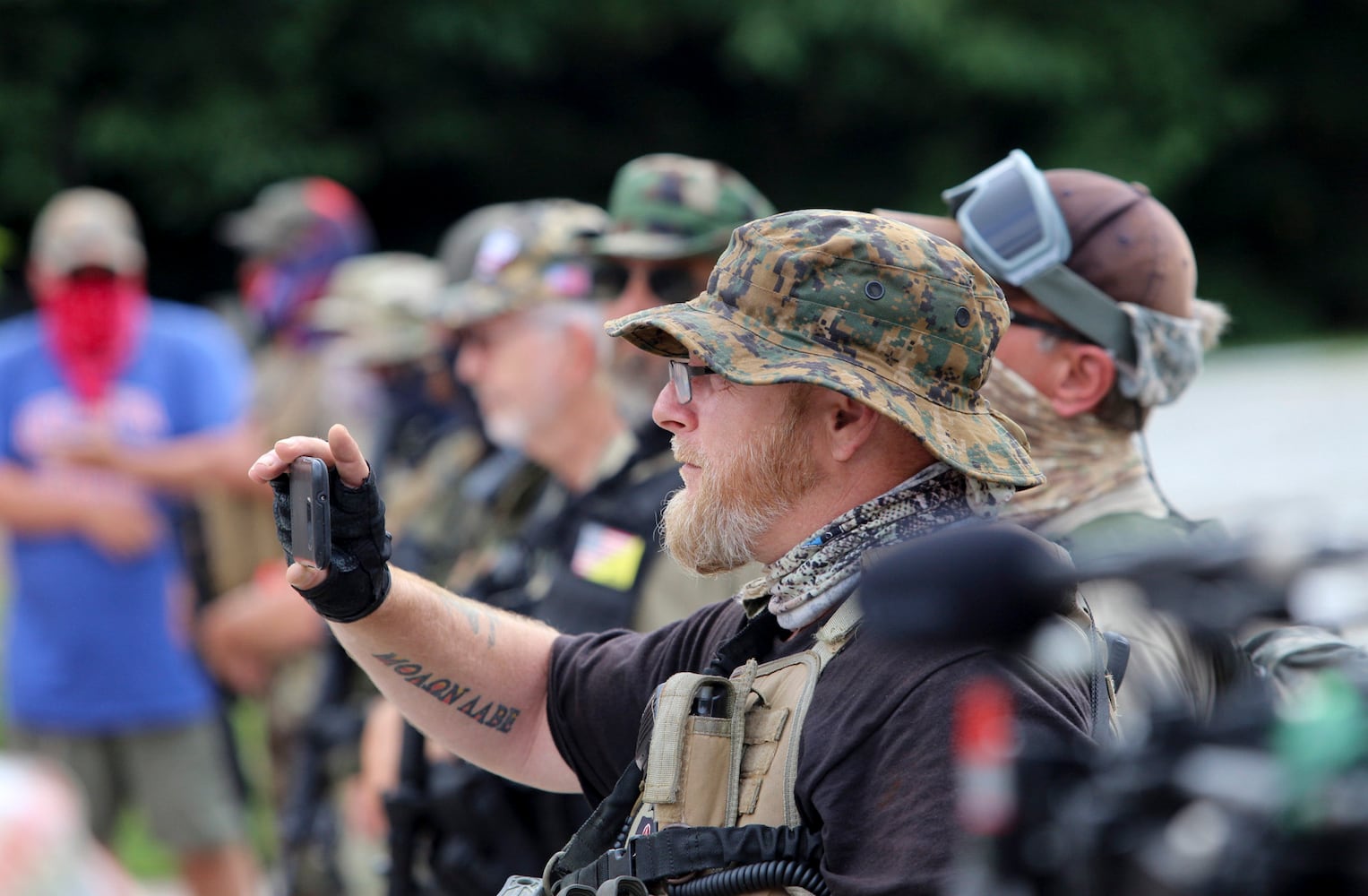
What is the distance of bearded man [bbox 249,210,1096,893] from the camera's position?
1859mm

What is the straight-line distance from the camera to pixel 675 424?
88.8 inches

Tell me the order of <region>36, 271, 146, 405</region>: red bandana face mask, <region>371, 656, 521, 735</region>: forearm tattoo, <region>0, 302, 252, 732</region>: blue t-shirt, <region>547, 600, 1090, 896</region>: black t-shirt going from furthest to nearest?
<region>36, 271, 146, 405</region>: red bandana face mask, <region>0, 302, 252, 732</region>: blue t-shirt, <region>371, 656, 521, 735</region>: forearm tattoo, <region>547, 600, 1090, 896</region>: black t-shirt

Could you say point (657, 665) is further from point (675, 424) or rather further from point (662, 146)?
point (662, 146)

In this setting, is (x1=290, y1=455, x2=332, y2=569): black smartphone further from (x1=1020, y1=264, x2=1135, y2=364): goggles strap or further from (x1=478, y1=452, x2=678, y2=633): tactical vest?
(x1=1020, y1=264, x2=1135, y2=364): goggles strap

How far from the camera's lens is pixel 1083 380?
2.92 metres

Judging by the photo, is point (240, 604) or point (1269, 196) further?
point (1269, 196)

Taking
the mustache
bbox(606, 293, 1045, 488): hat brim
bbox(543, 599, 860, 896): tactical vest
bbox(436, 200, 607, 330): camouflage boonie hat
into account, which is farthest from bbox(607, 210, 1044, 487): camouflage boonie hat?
bbox(436, 200, 607, 330): camouflage boonie hat

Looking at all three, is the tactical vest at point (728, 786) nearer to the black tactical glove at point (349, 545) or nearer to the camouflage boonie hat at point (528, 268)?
the black tactical glove at point (349, 545)

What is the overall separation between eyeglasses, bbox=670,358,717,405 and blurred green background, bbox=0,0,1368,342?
1573 cm

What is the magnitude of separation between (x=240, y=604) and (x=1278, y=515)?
15.5ft

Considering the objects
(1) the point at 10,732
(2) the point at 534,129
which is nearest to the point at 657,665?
(1) the point at 10,732

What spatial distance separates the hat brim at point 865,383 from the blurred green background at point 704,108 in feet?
51.9

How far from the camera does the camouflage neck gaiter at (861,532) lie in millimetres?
2068

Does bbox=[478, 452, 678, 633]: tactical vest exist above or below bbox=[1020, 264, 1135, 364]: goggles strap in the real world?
below
